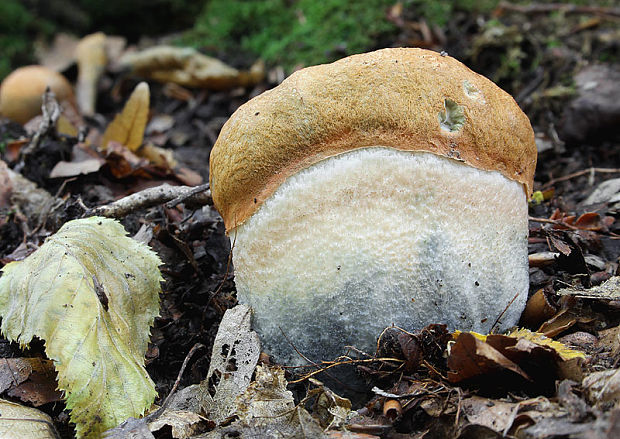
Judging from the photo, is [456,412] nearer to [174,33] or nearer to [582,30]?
[582,30]

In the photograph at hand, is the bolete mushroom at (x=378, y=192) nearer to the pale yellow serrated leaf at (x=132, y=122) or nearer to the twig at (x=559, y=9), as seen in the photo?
the pale yellow serrated leaf at (x=132, y=122)

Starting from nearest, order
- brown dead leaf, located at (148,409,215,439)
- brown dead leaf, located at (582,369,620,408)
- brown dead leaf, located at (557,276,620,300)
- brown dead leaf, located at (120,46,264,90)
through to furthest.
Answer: brown dead leaf, located at (582,369,620,408) < brown dead leaf, located at (148,409,215,439) < brown dead leaf, located at (557,276,620,300) < brown dead leaf, located at (120,46,264,90)

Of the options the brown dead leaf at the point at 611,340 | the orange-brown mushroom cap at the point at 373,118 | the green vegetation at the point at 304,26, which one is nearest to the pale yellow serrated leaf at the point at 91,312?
the orange-brown mushroom cap at the point at 373,118

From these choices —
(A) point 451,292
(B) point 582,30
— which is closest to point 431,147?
(A) point 451,292

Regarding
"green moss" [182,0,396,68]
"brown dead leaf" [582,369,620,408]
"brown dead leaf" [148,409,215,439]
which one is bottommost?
"brown dead leaf" [148,409,215,439]

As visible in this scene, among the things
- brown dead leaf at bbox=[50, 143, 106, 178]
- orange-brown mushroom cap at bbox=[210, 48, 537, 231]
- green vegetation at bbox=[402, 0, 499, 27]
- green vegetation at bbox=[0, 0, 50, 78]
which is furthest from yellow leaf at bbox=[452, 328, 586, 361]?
green vegetation at bbox=[0, 0, 50, 78]

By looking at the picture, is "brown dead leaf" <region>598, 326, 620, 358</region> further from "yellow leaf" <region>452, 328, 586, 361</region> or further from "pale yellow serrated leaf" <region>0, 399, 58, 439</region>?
"pale yellow serrated leaf" <region>0, 399, 58, 439</region>
